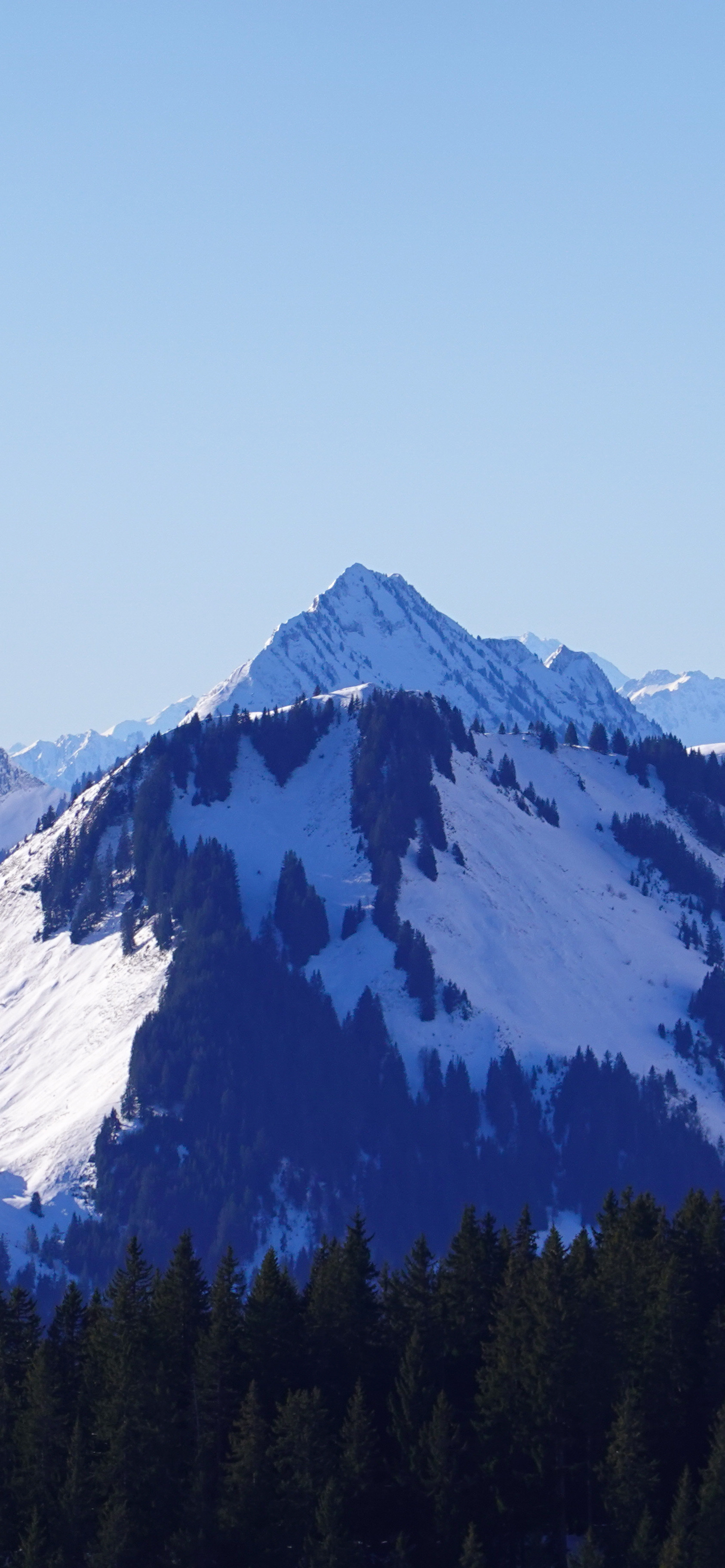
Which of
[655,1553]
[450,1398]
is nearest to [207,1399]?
[450,1398]

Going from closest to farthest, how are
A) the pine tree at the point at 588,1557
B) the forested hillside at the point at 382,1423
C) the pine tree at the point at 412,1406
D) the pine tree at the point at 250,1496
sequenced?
the pine tree at the point at 588,1557, the forested hillside at the point at 382,1423, the pine tree at the point at 250,1496, the pine tree at the point at 412,1406

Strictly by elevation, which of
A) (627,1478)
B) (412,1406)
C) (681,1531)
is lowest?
(681,1531)

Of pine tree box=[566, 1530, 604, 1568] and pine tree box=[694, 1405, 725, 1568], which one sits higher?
pine tree box=[694, 1405, 725, 1568]

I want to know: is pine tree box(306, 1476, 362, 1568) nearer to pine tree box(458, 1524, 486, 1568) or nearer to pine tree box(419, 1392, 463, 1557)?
pine tree box(419, 1392, 463, 1557)

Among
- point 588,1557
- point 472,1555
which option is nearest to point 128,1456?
point 472,1555

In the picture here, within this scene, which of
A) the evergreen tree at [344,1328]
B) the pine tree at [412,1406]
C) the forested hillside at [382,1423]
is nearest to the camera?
the forested hillside at [382,1423]

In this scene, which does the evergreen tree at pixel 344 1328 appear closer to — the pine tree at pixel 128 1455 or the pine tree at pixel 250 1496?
the pine tree at pixel 250 1496

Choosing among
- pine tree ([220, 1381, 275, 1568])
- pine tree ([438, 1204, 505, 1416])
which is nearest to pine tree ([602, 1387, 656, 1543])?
pine tree ([438, 1204, 505, 1416])

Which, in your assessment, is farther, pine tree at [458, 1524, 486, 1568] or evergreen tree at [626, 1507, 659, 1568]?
pine tree at [458, 1524, 486, 1568]

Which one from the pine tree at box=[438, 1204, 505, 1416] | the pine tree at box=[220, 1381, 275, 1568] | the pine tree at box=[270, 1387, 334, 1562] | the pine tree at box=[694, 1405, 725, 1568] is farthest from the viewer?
the pine tree at box=[438, 1204, 505, 1416]

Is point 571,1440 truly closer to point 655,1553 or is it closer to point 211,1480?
point 655,1553

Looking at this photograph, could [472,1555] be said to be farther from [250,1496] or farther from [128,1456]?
[128,1456]

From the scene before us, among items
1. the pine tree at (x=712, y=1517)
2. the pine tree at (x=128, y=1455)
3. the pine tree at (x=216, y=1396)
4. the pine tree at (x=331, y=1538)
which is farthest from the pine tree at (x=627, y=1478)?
the pine tree at (x=128, y=1455)

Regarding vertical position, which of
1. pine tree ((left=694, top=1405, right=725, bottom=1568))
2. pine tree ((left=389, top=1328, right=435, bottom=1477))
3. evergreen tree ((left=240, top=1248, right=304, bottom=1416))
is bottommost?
pine tree ((left=694, top=1405, right=725, bottom=1568))
